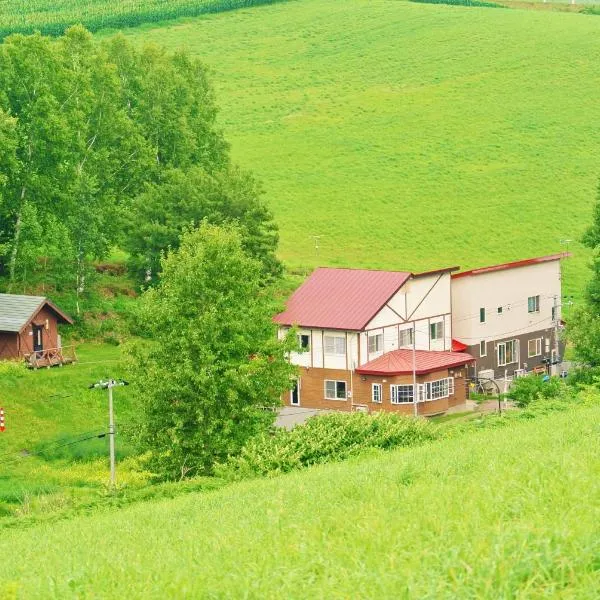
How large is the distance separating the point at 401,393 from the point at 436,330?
5.23 metres

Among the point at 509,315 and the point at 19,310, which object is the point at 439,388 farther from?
the point at 19,310

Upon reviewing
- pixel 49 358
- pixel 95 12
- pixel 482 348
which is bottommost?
pixel 482 348

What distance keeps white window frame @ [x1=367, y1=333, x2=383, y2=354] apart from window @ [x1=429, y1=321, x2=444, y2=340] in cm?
339

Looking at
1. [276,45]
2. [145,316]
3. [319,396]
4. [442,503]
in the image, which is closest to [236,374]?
[145,316]

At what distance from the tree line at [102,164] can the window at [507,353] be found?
11.9 meters

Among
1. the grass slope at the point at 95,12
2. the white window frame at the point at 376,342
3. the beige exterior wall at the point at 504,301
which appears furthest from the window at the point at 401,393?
the grass slope at the point at 95,12

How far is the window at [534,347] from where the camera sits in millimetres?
62906

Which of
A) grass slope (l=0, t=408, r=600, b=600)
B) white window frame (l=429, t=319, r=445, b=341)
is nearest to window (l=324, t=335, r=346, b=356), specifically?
white window frame (l=429, t=319, r=445, b=341)

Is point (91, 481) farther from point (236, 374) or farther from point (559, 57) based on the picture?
point (559, 57)

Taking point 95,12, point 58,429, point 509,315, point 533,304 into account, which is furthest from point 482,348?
point 95,12

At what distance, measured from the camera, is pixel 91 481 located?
40.2 metres

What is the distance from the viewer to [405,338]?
184 ft

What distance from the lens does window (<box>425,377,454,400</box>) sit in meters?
53.7

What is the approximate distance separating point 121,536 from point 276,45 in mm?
108440
